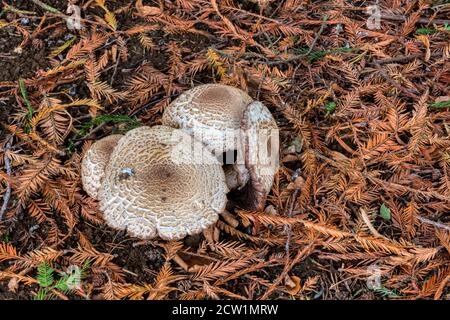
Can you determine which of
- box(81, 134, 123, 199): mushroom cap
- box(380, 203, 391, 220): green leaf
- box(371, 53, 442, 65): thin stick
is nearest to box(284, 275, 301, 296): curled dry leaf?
box(380, 203, 391, 220): green leaf

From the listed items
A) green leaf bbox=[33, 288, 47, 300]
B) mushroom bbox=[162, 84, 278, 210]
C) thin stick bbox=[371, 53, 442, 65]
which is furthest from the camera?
thin stick bbox=[371, 53, 442, 65]

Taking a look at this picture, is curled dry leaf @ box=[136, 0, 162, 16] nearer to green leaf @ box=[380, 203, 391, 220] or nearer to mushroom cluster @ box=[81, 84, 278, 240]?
mushroom cluster @ box=[81, 84, 278, 240]

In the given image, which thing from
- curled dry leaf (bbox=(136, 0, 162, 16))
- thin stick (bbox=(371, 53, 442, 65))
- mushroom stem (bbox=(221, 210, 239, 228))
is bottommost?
mushroom stem (bbox=(221, 210, 239, 228))

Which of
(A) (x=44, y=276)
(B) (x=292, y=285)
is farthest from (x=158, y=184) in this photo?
(B) (x=292, y=285)

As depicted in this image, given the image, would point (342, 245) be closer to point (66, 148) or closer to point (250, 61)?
point (250, 61)

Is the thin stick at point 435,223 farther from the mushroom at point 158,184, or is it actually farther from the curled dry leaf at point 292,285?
the mushroom at point 158,184

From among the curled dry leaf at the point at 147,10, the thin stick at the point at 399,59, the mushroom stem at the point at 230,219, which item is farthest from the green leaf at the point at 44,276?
the thin stick at the point at 399,59

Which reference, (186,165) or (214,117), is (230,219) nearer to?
(186,165)
